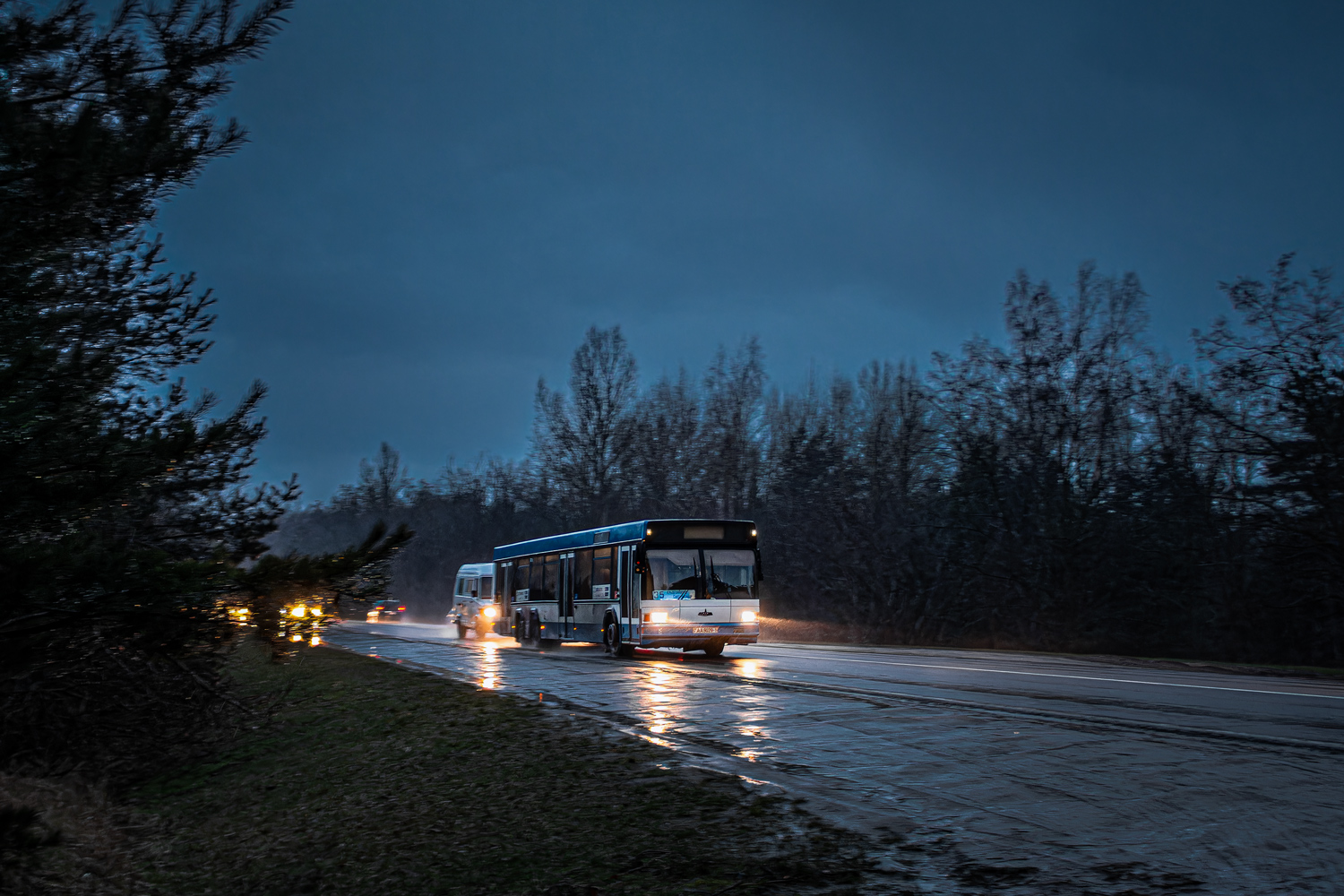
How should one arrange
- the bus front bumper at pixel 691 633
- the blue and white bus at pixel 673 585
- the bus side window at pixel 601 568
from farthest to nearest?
the bus side window at pixel 601 568, the blue and white bus at pixel 673 585, the bus front bumper at pixel 691 633

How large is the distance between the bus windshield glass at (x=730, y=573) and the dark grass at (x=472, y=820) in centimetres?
1122

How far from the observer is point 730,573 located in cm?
2380

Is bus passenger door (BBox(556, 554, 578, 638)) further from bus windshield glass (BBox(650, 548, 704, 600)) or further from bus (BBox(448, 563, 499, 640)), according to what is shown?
bus (BBox(448, 563, 499, 640))

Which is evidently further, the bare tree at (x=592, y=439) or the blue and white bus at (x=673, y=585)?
the bare tree at (x=592, y=439)

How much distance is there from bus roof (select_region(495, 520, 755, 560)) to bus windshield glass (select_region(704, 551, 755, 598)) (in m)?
0.72

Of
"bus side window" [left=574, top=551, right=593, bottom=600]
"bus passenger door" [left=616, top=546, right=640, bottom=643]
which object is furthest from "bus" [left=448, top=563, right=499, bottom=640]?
"bus passenger door" [left=616, top=546, right=640, bottom=643]

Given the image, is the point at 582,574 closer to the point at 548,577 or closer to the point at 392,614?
the point at 548,577

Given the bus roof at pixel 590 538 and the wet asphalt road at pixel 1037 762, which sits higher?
the bus roof at pixel 590 538

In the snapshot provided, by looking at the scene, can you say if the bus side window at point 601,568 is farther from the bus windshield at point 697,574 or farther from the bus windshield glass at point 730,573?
the bus windshield glass at point 730,573

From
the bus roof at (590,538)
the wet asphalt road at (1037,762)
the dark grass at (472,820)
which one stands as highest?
the bus roof at (590,538)

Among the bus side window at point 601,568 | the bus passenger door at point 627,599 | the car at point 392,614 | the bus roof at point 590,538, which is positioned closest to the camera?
the bus passenger door at point 627,599

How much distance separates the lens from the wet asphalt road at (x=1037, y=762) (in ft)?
18.4

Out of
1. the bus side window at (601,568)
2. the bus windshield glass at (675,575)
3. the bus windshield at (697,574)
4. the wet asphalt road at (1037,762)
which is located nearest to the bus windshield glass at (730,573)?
the bus windshield at (697,574)

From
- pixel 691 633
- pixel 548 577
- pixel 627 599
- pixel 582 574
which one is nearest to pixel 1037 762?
pixel 691 633
